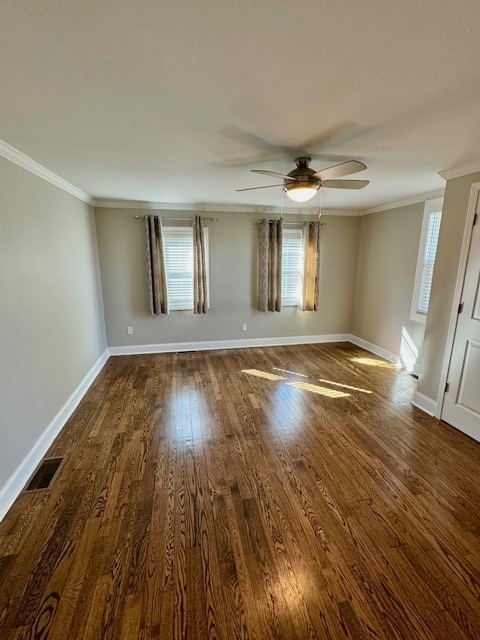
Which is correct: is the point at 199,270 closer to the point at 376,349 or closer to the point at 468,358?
the point at 376,349

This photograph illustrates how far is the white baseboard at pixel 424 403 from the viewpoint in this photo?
291cm

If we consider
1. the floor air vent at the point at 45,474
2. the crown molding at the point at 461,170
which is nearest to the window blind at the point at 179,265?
the floor air vent at the point at 45,474

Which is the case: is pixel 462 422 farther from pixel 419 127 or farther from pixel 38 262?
pixel 38 262

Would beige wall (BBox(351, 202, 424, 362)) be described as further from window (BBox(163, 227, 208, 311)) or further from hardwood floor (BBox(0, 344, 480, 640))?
window (BBox(163, 227, 208, 311))

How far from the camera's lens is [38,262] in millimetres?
2389

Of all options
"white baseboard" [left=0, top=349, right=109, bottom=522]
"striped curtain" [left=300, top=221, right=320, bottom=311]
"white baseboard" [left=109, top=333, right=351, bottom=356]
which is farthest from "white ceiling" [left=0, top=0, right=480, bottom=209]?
"white baseboard" [left=109, top=333, right=351, bottom=356]

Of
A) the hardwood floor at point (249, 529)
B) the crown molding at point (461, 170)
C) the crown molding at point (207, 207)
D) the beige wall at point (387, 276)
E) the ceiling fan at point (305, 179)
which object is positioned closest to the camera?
the hardwood floor at point (249, 529)

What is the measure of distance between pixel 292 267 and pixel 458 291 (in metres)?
2.70

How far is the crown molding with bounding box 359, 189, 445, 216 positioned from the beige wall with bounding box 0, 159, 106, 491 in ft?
14.0

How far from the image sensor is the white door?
2.46 m

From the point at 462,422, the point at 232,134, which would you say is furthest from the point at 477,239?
the point at 232,134

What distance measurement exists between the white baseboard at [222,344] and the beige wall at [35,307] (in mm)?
1184

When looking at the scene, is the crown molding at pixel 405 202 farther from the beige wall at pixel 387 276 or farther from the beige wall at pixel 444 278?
the beige wall at pixel 444 278

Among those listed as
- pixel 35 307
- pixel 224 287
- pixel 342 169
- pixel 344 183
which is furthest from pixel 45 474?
pixel 224 287
